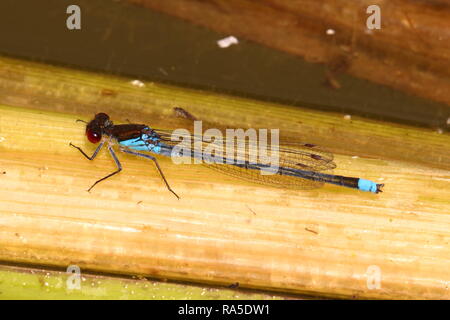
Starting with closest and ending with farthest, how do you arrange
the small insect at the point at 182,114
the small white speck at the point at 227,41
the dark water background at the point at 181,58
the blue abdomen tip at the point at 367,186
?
the blue abdomen tip at the point at 367,186, the small insect at the point at 182,114, the dark water background at the point at 181,58, the small white speck at the point at 227,41

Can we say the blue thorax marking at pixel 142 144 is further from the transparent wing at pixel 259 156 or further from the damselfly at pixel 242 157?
the transparent wing at pixel 259 156

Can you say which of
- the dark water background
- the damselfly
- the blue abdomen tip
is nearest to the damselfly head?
the damselfly

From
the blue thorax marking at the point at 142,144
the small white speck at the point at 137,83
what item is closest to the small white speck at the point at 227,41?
the small white speck at the point at 137,83

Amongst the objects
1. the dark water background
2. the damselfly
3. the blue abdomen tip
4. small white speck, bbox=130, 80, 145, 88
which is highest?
the dark water background

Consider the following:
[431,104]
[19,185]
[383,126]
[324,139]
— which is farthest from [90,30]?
[431,104]

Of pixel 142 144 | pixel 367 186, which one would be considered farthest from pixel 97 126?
pixel 367 186

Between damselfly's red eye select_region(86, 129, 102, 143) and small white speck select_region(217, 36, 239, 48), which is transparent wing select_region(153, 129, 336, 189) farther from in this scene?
small white speck select_region(217, 36, 239, 48)

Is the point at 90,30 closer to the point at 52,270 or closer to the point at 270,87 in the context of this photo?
the point at 270,87
